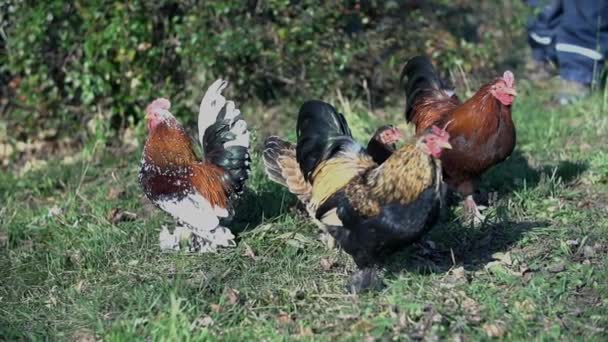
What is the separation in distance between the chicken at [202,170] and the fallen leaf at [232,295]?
736mm

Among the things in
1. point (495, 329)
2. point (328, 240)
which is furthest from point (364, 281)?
point (495, 329)

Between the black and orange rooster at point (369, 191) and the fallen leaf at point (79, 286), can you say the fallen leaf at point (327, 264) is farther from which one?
the fallen leaf at point (79, 286)

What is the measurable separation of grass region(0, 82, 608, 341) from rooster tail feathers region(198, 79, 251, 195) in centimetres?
40

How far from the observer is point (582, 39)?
8.34 meters

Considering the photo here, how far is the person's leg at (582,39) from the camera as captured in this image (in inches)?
324

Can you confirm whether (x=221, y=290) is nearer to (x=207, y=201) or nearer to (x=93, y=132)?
(x=207, y=201)

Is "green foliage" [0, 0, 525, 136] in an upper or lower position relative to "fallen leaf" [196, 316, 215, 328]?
lower

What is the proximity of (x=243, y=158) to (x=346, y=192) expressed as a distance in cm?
103

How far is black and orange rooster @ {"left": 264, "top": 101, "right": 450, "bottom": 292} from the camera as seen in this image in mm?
4266

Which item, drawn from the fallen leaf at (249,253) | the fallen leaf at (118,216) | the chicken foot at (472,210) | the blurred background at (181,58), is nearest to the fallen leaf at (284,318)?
the fallen leaf at (249,253)

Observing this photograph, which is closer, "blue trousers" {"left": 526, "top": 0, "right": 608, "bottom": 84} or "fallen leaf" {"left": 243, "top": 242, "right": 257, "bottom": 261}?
"fallen leaf" {"left": 243, "top": 242, "right": 257, "bottom": 261}

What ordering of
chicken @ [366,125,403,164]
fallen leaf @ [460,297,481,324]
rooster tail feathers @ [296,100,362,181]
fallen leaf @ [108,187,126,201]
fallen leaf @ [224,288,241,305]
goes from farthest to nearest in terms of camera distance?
fallen leaf @ [108,187,126,201] < chicken @ [366,125,403,164] < rooster tail feathers @ [296,100,362,181] < fallen leaf @ [224,288,241,305] < fallen leaf @ [460,297,481,324]

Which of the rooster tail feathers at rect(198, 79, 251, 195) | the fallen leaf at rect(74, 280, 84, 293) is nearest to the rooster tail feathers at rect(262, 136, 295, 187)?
the rooster tail feathers at rect(198, 79, 251, 195)

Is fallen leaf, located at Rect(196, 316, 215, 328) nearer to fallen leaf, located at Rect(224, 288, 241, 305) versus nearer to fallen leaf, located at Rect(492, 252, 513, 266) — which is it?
fallen leaf, located at Rect(224, 288, 241, 305)
